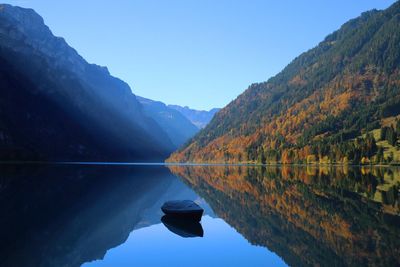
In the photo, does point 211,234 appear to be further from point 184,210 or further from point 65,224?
point 65,224

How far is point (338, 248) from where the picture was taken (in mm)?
26484

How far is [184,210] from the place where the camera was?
37.7 m

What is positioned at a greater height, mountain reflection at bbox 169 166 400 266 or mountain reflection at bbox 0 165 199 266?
mountain reflection at bbox 169 166 400 266

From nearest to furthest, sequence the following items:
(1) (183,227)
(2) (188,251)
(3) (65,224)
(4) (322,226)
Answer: (2) (188,251), (4) (322,226), (3) (65,224), (1) (183,227)

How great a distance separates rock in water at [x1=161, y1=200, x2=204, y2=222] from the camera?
37.3 m

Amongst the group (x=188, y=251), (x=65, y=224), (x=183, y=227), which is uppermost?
(x=65, y=224)

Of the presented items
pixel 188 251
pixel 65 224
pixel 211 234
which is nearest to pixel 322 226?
pixel 211 234

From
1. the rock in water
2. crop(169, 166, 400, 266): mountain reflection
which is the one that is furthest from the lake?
the rock in water

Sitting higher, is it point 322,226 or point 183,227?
point 322,226

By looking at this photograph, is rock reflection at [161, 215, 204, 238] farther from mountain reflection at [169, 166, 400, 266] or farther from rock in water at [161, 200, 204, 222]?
mountain reflection at [169, 166, 400, 266]

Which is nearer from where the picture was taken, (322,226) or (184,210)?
(322,226)

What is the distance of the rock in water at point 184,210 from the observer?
3734cm

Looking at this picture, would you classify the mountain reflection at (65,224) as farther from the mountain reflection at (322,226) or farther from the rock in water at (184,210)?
the mountain reflection at (322,226)

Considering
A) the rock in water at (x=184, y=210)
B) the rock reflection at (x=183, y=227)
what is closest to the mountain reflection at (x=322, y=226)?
the rock reflection at (x=183, y=227)
